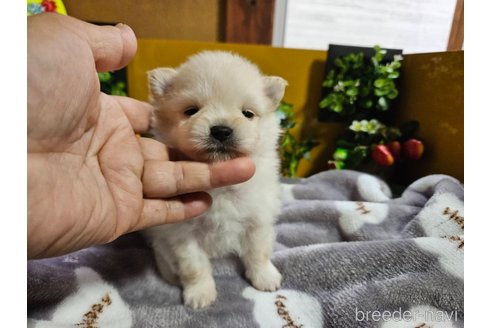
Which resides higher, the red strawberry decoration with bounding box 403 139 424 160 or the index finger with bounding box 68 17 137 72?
the index finger with bounding box 68 17 137 72

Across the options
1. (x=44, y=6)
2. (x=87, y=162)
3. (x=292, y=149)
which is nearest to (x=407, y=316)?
(x=87, y=162)

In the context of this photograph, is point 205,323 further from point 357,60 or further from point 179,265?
point 357,60

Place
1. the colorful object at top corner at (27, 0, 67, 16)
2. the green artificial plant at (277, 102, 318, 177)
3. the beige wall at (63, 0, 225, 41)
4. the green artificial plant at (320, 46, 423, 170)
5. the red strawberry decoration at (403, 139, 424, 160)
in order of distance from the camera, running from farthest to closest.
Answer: the green artificial plant at (277, 102, 318, 177) → the green artificial plant at (320, 46, 423, 170) → the red strawberry decoration at (403, 139, 424, 160) → the colorful object at top corner at (27, 0, 67, 16) → the beige wall at (63, 0, 225, 41)

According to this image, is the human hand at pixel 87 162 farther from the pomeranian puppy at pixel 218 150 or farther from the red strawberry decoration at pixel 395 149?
the red strawberry decoration at pixel 395 149

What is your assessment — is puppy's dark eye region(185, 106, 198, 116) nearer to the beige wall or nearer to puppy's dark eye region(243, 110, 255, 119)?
puppy's dark eye region(243, 110, 255, 119)

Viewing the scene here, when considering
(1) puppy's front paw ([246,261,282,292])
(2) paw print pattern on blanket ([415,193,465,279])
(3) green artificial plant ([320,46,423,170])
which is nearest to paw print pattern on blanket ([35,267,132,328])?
(1) puppy's front paw ([246,261,282,292])

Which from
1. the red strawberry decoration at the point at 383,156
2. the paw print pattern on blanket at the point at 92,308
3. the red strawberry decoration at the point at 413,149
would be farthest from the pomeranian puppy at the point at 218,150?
the red strawberry decoration at the point at 413,149
